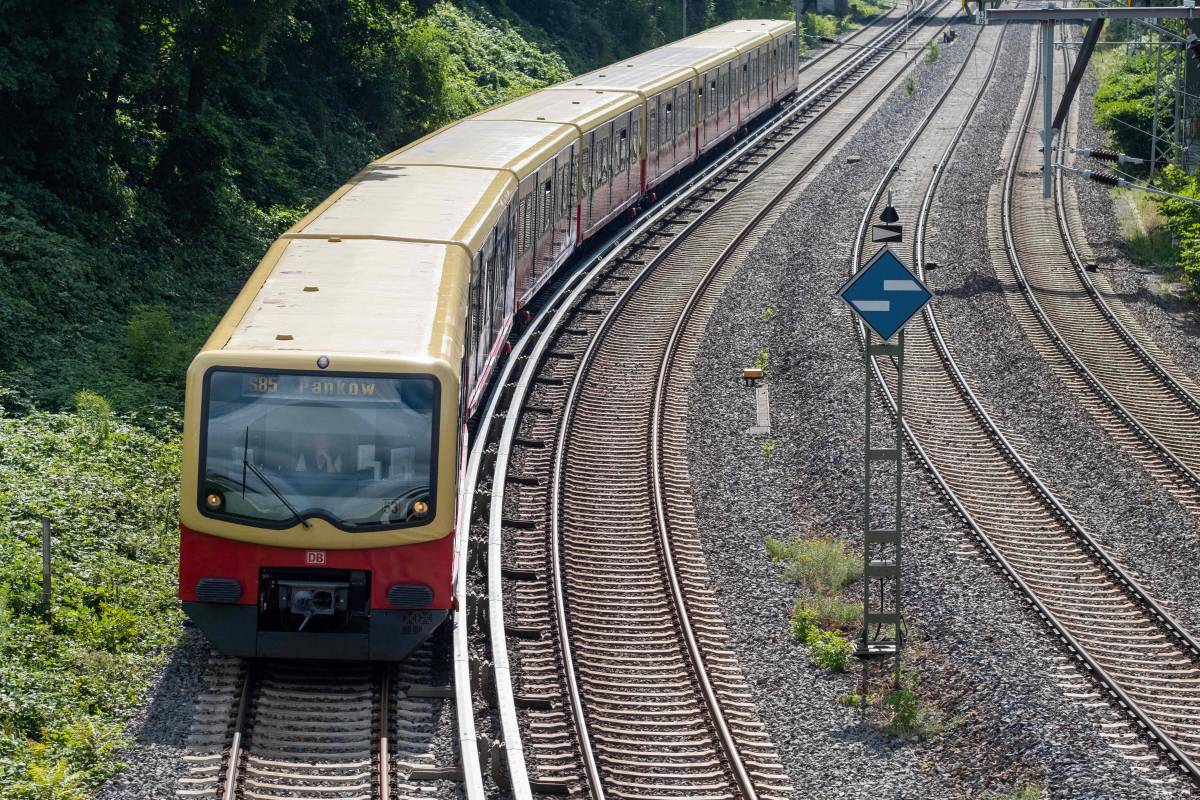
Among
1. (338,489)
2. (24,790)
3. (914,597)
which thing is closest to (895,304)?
(914,597)

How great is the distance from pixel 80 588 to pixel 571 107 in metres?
16.4

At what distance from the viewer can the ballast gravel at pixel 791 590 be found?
11219 mm

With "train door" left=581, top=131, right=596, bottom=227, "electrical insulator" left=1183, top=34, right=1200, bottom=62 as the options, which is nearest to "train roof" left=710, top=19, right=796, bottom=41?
"electrical insulator" left=1183, top=34, right=1200, bottom=62

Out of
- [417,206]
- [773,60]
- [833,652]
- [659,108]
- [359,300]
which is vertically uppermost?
[773,60]

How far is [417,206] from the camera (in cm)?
1727

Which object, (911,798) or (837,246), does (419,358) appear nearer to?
(911,798)

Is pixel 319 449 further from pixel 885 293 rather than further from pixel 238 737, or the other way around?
pixel 885 293

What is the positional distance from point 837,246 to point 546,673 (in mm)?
18608

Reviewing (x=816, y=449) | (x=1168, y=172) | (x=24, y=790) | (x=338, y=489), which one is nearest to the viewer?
(x=24, y=790)

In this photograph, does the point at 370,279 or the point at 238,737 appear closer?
the point at 238,737

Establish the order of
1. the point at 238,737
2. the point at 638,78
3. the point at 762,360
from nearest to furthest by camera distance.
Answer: the point at 238,737
the point at 762,360
the point at 638,78

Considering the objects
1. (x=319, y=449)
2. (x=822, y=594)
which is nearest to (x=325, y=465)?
(x=319, y=449)

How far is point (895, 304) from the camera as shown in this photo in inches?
522

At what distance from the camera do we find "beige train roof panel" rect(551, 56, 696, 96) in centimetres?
3136
